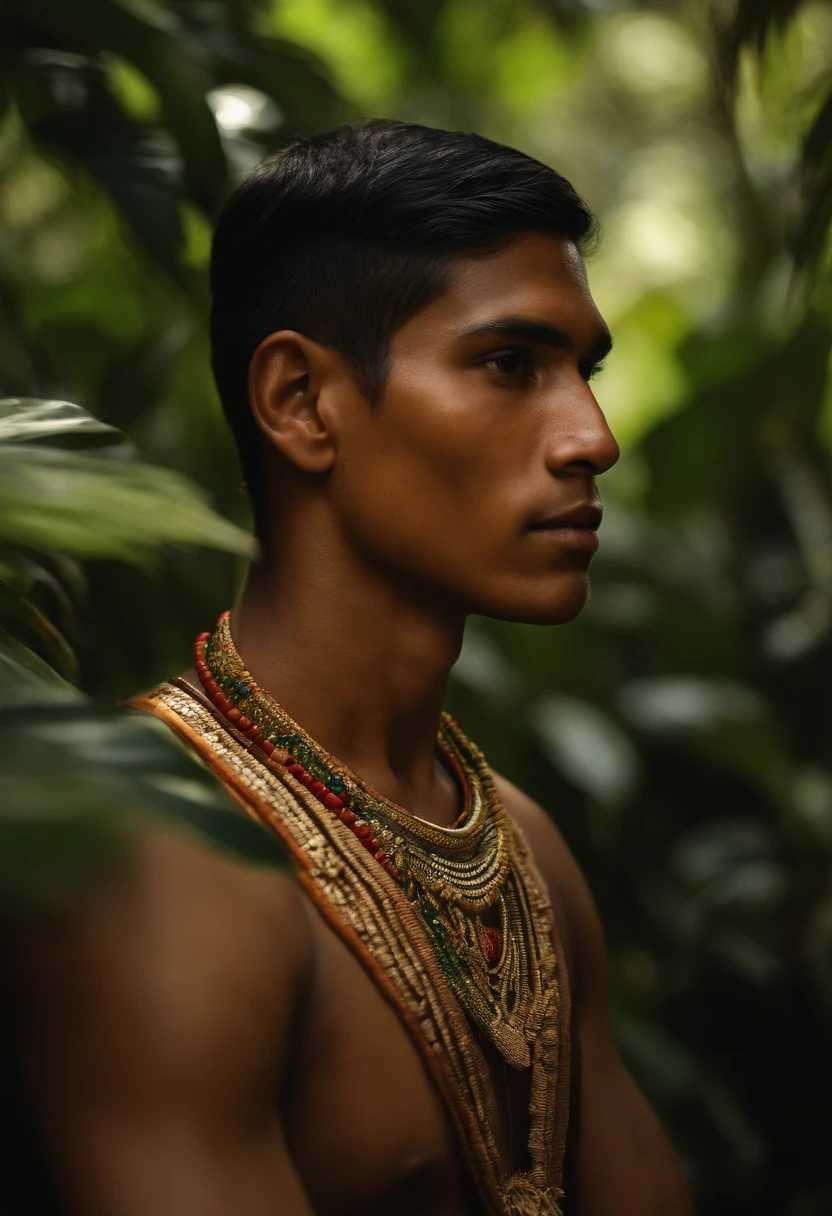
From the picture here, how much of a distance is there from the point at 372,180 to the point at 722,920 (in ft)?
6.18

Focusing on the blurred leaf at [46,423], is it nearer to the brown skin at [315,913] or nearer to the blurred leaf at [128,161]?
the brown skin at [315,913]

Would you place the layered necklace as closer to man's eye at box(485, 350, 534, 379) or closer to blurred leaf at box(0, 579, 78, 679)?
blurred leaf at box(0, 579, 78, 679)

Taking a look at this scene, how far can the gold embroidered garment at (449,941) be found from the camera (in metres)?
0.99

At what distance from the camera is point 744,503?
3.32 meters

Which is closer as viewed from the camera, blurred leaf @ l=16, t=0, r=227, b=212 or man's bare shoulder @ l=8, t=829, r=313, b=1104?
man's bare shoulder @ l=8, t=829, r=313, b=1104

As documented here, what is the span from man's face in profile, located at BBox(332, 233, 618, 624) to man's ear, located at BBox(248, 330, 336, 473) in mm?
26

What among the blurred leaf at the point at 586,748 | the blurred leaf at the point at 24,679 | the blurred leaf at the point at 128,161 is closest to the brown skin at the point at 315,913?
the blurred leaf at the point at 24,679

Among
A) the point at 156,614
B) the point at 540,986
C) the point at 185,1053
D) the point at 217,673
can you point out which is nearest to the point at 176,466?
the point at 156,614

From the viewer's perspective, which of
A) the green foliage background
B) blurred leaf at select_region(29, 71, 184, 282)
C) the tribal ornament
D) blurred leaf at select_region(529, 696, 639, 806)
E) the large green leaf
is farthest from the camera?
blurred leaf at select_region(529, 696, 639, 806)

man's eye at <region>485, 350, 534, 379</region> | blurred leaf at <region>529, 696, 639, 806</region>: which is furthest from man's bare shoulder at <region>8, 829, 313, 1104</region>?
blurred leaf at <region>529, 696, 639, 806</region>

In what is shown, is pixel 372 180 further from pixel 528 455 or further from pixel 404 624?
pixel 404 624

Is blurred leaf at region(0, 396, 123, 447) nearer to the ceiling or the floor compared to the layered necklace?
nearer to the ceiling

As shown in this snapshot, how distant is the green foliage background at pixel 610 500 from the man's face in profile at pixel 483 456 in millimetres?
207

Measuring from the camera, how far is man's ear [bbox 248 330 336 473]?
110 cm
